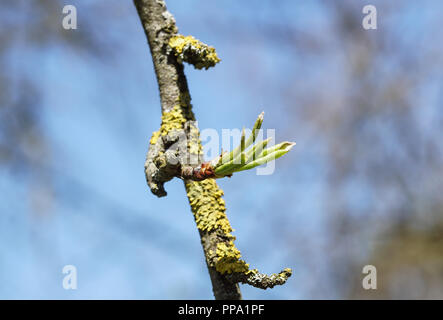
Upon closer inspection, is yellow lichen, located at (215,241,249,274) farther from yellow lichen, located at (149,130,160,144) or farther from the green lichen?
the green lichen

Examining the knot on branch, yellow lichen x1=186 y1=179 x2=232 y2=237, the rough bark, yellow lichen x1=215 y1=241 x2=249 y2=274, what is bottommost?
the knot on branch

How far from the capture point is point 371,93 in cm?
371

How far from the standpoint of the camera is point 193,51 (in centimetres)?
115

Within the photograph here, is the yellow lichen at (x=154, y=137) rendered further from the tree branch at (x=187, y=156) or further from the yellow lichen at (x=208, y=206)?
the yellow lichen at (x=208, y=206)

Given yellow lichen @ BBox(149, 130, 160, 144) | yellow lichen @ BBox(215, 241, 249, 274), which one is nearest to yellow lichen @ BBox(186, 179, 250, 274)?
yellow lichen @ BBox(215, 241, 249, 274)

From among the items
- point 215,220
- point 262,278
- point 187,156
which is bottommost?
point 262,278

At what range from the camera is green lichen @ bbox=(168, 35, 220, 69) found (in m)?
1.13

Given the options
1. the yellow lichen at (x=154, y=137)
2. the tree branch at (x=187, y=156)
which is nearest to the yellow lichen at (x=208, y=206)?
the tree branch at (x=187, y=156)

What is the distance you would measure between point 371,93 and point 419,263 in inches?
47.6

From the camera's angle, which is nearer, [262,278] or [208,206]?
[262,278]

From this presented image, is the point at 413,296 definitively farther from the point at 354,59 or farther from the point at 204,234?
the point at 204,234

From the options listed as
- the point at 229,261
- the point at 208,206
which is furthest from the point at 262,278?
the point at 208,206

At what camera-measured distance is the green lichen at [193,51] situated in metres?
1.13

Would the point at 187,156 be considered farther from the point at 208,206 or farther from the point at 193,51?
the point at 193,51
